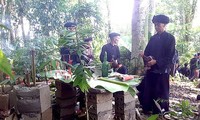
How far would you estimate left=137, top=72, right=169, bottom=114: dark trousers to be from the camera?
3830 millimetres

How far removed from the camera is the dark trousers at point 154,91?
12.6 feet

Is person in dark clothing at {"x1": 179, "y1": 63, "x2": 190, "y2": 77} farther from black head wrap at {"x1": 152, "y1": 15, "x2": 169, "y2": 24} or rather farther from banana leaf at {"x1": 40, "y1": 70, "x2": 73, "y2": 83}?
banana leaf at {"x1": 40, "y1": 70, "x2": 73, "y2": 83}

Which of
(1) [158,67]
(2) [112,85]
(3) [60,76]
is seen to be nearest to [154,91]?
(1) [158,67]

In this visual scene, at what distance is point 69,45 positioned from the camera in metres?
2.19

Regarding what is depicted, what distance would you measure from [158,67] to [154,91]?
425 millimetres

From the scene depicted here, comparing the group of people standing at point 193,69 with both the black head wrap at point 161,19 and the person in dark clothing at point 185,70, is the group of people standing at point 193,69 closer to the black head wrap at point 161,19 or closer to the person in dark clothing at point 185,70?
the person in dark clothing at point 185,70

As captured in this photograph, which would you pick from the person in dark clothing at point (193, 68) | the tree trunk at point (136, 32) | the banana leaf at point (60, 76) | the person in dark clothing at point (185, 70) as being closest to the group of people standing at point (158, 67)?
the banana leaf at point (60, 76)

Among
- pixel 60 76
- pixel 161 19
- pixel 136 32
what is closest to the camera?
pixel 60 76

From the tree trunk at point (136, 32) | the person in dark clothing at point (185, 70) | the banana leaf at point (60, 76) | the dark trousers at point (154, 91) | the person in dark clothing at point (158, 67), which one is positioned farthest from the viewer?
the person in dark clothing at point (185, 70)

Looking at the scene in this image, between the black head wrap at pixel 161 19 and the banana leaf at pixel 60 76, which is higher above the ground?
the black head wrap at pixel 161 19

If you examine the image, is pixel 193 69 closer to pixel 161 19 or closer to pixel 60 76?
pixel 161 19

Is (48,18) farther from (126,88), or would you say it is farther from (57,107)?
(126,88)

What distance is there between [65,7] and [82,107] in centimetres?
542

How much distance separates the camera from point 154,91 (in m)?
3.95
